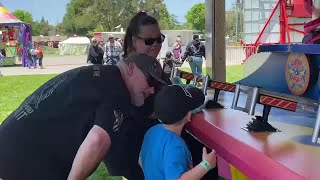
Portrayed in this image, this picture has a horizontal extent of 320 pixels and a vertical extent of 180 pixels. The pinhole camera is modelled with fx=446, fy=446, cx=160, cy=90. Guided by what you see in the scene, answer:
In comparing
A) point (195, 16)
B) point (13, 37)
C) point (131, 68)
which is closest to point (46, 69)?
point (13, 37)

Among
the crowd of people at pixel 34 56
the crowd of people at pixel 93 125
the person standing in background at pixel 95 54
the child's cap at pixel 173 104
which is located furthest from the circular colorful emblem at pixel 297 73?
the crowd of people at pixel 34 56

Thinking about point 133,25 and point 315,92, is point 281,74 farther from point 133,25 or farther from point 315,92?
point 133,25

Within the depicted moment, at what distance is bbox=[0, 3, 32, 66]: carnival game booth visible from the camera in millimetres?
22562

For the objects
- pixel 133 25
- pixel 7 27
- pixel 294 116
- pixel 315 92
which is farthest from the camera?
pixel 7 27

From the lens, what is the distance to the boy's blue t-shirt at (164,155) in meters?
1.59

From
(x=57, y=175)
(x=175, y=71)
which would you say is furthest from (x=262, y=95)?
(x=175, y=71)

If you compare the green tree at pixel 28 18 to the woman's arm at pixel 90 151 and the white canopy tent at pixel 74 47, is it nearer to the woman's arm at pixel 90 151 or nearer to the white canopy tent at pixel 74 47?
the white canopy tent at pixel 74 47

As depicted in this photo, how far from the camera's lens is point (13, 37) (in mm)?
24422

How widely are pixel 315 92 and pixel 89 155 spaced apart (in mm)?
1247

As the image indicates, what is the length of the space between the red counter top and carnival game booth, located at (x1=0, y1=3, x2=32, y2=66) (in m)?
21.3

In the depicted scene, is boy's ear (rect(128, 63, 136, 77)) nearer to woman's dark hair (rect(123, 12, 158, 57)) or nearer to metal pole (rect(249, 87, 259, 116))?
metal pole (rect(249, 87, 259, 116))

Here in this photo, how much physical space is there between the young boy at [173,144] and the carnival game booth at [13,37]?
21.4m

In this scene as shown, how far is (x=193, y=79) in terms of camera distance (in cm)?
299

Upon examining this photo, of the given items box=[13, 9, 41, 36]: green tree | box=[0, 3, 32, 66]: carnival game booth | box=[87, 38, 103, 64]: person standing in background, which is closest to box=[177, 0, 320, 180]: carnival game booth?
box=[87, 38, 103, 64]: person standing in background
